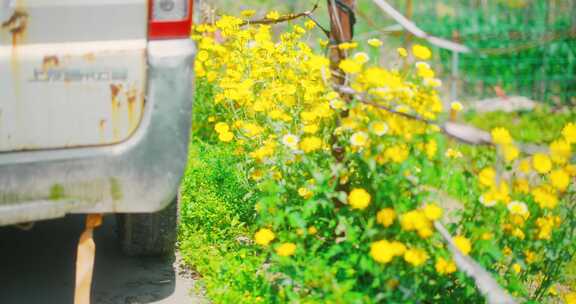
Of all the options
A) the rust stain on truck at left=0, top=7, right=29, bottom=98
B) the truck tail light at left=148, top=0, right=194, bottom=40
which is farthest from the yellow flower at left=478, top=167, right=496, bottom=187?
the rust stain on truck at left=0, top=7, right=29, bottom=98

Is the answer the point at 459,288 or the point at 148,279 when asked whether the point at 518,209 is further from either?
the point at 148,279

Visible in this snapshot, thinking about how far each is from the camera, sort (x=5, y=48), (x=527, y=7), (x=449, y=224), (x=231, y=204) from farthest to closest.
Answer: (x=527, y=7) < (x=231, y=204) < (x=449, y=224) < (x=5, y=48)

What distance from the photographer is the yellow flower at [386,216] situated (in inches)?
116

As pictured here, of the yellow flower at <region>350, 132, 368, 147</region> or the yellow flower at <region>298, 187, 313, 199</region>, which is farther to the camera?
the yellow flower at <region>298, 187, 313, 199</region>

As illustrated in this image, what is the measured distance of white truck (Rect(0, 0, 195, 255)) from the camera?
9.07 feet

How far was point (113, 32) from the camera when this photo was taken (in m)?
2.83

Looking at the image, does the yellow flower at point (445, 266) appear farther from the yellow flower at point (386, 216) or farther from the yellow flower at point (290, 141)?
the yellow flower at point (290, 141)

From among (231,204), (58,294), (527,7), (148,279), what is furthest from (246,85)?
(527,7)

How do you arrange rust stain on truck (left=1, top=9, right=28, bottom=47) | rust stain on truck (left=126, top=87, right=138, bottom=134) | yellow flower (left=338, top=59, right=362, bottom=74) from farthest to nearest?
yellow flower (left=338, top=59, right=362, bottom=74), rust stain on truck (left=126, top=87, right=138, bottom=134), rust stain on truck (left=1, top=9, right=28, bottom=47)

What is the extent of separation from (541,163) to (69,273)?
216 centimetres

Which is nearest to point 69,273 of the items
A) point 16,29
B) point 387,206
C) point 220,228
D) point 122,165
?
point 220,228

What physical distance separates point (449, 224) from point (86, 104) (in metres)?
1.37

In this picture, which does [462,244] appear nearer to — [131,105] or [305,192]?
[305,192]

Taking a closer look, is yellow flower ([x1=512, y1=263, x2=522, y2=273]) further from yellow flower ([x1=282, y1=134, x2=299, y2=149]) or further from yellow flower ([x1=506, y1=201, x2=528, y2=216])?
yellow flower ([x1=282, y1=134, x2=299, y2=149])
